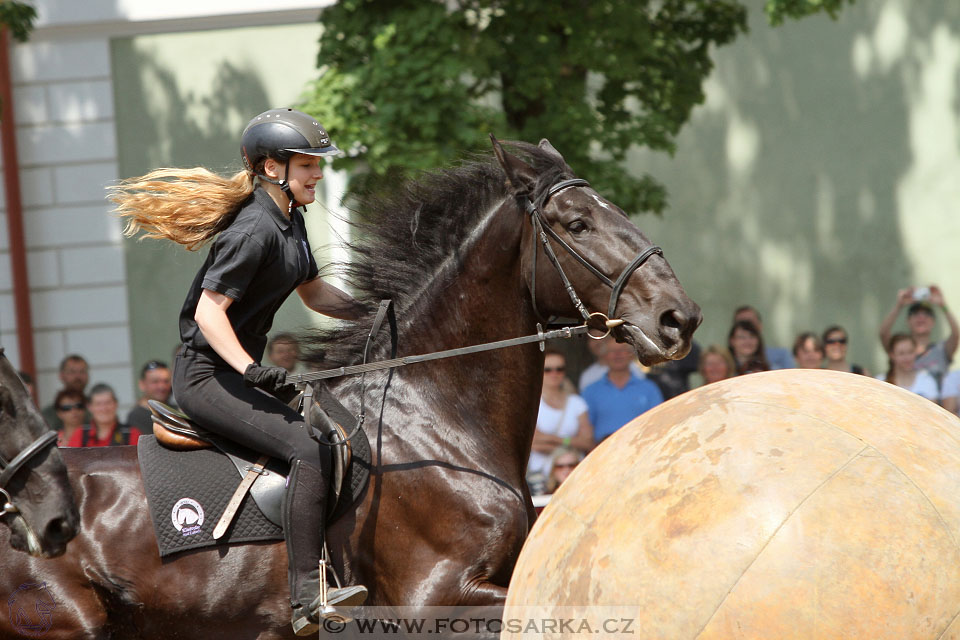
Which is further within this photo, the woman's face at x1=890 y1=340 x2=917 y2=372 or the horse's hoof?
the woman's face at x1=890 y1=340 x2=917 y2=372

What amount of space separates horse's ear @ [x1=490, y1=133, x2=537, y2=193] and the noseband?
2.5 inches

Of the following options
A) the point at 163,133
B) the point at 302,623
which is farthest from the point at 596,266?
the point at 163,133

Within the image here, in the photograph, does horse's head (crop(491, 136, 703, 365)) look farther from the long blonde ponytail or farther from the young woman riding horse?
the long blonde ponytail

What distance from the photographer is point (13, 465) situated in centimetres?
362

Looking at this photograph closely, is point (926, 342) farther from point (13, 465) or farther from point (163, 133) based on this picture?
point (163, 133)

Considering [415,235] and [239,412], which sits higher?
[415,235]

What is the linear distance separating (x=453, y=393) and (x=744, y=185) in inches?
336

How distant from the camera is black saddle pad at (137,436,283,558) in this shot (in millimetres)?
3875

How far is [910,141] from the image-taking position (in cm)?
1181

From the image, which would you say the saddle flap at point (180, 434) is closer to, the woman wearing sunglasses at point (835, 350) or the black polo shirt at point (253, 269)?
the black polo shirt at point (253, 269)

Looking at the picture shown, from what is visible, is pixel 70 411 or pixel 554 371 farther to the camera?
pixel 70 411

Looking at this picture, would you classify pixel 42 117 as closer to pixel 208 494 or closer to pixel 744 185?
pixel 744 185

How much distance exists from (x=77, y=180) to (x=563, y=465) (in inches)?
260

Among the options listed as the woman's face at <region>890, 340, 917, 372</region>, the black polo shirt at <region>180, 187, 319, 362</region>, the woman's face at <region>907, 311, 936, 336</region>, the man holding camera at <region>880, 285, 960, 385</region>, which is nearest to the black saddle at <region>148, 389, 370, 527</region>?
the black polo shirt at <region>180, 187, 319, 362</region>
